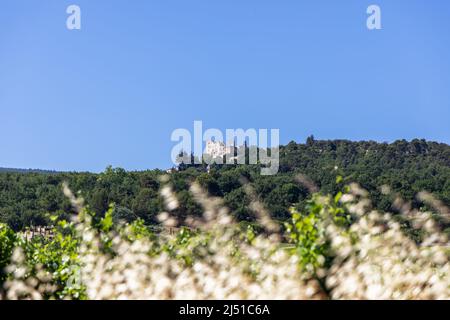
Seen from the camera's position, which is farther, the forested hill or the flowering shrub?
the forested hill

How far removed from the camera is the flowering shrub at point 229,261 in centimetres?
652

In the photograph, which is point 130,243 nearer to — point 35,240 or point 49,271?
point 49,271

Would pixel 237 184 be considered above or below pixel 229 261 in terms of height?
above

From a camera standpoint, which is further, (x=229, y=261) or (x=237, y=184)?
(x=237, y=184)

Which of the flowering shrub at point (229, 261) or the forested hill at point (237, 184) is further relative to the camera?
the forested hill at point (237, 184)

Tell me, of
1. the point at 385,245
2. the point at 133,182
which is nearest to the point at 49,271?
the point at 385,245

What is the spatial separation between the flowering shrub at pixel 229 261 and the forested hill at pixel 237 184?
1312 inches

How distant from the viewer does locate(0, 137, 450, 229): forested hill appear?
70.1 meters

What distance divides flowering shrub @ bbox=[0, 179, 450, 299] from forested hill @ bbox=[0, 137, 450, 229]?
3333 centimetres

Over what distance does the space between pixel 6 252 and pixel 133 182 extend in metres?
80.1

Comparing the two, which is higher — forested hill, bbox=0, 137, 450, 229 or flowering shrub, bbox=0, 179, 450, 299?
forested hill, bbox=0, 137, 450, 229

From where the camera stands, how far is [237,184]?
80.9 meters

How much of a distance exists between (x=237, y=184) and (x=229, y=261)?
73.1 metres

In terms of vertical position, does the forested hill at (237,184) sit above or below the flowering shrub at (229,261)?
A: above
